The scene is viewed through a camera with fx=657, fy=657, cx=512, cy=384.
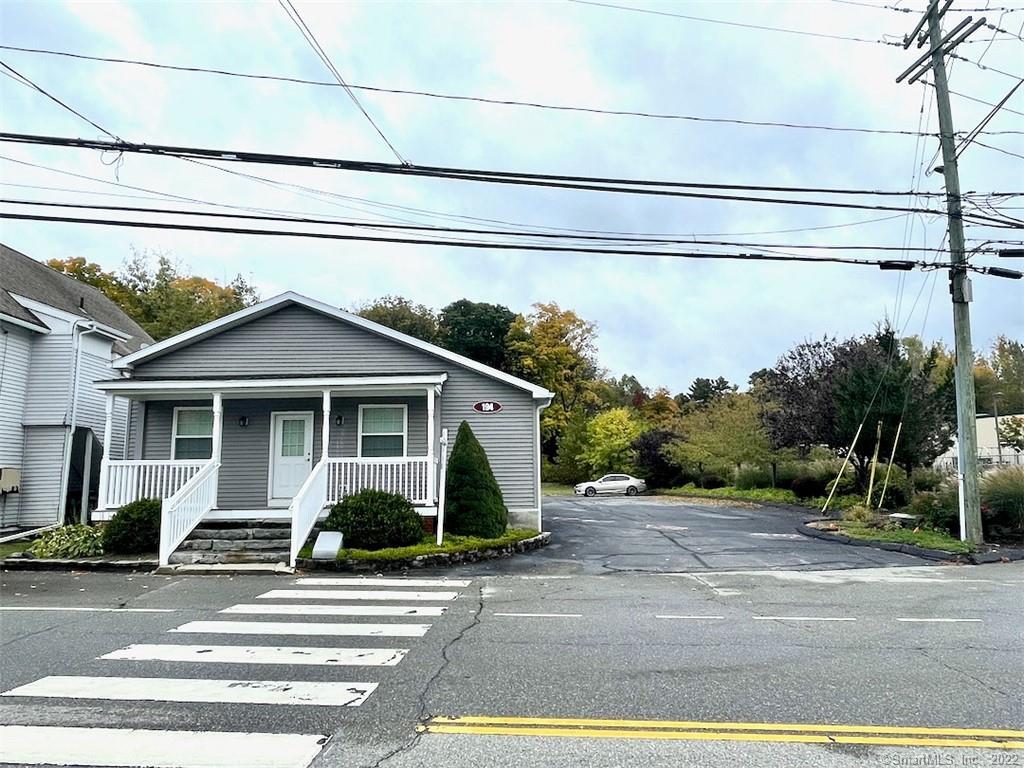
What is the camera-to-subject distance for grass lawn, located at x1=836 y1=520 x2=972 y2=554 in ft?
45.2

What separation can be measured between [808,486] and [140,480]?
81.5ft

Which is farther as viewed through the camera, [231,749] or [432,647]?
[432,647]

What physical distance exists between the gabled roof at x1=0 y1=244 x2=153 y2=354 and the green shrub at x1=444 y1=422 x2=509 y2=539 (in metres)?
11.1

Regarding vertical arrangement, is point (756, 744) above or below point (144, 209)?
below

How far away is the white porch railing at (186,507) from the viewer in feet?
37.8

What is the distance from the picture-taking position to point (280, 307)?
1608 cm

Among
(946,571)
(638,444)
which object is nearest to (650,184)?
(946,571)

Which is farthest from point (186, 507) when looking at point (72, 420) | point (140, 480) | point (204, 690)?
point (204, 690)

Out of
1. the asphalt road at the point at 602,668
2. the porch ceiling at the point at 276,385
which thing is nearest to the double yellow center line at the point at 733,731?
the asphalt road at the point at 602,668

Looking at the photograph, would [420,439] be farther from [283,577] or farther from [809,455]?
[809,455]

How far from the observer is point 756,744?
3.98m

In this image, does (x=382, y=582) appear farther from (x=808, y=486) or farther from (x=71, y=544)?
(x=808, y=486)

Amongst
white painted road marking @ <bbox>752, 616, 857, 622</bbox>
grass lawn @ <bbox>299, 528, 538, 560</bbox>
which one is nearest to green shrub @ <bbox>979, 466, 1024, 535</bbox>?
white painted road marking @ <bbox>752, 616, 857, 622</bbox>

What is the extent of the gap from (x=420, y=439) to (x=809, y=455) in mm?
22313
